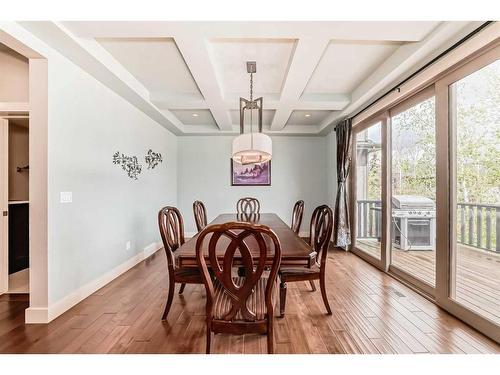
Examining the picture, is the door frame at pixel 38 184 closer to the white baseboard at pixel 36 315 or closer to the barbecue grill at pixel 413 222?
the white baseboard at pixel 36 315

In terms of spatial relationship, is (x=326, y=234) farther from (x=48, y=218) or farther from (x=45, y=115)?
(x=45, y=115)

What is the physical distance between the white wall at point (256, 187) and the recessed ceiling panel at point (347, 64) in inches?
96.1

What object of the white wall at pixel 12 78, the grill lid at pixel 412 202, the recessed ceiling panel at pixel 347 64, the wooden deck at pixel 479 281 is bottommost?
the wooden deck at pixel 479 281

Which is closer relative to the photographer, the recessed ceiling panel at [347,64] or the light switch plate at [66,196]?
the light switch plate at [66,196]

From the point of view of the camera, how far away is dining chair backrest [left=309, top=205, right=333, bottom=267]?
97.0 inches

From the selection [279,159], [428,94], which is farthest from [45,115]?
[279,159]

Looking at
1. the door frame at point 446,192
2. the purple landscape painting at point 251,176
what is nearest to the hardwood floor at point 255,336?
the door frame at point 446,192

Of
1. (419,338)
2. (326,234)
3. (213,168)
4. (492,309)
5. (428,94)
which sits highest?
(428,94)

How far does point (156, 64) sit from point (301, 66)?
163 cm

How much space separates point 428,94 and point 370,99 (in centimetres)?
93

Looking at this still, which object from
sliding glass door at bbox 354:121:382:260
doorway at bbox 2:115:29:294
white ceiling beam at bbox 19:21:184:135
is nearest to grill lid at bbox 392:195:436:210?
sliding glass door at bbox 354:121:382:260

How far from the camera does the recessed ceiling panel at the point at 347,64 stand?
2.67 meters

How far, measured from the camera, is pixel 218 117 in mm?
4840
